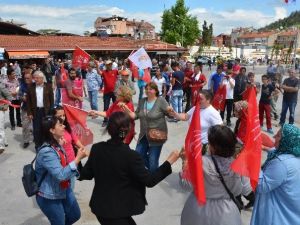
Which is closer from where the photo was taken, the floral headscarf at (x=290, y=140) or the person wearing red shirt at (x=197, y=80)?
the floral headscarf at (x=290, y=140)

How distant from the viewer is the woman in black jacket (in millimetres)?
3027

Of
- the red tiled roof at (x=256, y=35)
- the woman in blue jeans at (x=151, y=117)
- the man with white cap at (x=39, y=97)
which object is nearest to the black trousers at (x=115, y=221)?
the woman in blue jeans at (x=151, y=117)

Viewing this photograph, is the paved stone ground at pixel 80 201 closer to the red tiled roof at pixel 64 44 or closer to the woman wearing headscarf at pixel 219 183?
the woman wearing headscarf at pixel 219 183

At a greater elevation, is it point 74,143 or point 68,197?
point 74,143

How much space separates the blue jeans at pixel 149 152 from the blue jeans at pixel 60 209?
1981mm

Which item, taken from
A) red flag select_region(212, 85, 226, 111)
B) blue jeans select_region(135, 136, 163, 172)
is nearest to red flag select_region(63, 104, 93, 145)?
blue jeans select_region(135, 136, 163, 172)

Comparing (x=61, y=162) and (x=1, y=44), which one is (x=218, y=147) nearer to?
(x=61, y=162)

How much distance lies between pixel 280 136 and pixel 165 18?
64661 mm

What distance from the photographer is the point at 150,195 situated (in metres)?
6.20

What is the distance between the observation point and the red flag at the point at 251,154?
3.03 m

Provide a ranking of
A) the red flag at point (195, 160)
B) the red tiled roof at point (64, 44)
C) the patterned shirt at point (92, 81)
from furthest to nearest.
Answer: the red tiled roof at point (64, 44)
the patterned shirt at point (92, 81)
the red flag at point (195, 160)

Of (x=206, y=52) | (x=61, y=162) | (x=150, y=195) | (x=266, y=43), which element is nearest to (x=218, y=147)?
(x=61, y=162)

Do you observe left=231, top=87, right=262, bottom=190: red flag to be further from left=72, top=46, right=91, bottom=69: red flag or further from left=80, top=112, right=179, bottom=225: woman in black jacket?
left=72, top=46, right=91, bottom=69: red flag

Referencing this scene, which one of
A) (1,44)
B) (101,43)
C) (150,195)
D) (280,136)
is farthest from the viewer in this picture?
(101,43)
